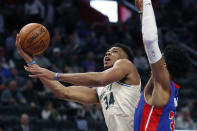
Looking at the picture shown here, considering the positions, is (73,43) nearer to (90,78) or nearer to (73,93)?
(73,93)

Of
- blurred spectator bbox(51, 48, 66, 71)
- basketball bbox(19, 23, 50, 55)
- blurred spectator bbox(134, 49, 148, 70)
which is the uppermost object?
basketball bbox(19, 23, 50, 55)

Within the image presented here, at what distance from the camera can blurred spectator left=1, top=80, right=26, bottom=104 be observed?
9453 mm

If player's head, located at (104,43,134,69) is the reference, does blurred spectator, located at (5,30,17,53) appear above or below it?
below

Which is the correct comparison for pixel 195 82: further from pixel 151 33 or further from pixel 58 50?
pixel 151 33

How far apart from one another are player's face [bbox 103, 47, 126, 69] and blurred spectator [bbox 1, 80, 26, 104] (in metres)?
5.44

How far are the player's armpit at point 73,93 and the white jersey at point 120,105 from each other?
330 mm

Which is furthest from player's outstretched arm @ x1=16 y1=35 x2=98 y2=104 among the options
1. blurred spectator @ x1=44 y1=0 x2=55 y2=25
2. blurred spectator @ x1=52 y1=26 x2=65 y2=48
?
blurred spectator @ x1=44 y1=0 x2=55 y2=25

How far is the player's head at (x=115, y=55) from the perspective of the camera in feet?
15.0

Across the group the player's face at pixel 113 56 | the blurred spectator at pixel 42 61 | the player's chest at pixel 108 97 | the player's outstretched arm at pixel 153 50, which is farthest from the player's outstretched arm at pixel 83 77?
the blurred spectator at pixel 42 61

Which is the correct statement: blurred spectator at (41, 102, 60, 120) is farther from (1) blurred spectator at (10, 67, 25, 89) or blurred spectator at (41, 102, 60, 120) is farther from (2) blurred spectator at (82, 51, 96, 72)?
(2) blurred spectator at (82, 51, 96, 72)

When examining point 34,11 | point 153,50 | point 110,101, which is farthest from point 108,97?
point 34,11

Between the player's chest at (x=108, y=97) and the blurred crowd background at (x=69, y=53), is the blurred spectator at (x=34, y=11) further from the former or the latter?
the player's chest at (x=108, y=97)

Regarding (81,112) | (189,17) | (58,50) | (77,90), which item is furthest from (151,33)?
(189,17)

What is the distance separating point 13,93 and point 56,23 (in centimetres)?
392
